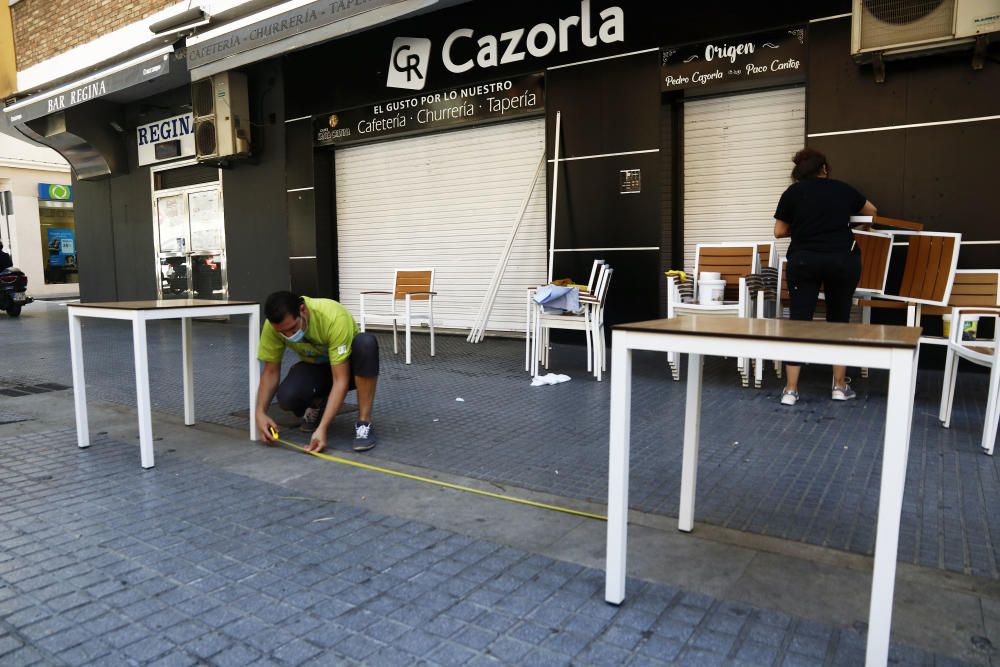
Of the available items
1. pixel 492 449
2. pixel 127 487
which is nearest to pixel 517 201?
pixel 492 449

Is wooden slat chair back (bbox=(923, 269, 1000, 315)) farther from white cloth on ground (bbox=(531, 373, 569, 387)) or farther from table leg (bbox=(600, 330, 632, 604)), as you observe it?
table leg (bbox=(600, 330, 632, 604))

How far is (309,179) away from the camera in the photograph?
33.4 ft

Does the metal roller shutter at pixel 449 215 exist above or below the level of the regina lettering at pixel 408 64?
below

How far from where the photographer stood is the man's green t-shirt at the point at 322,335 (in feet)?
12.2

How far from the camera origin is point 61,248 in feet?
80.3

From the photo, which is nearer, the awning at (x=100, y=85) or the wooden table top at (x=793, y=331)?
the wooden table top at (x=793, y=331)

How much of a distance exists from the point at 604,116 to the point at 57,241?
2404cm

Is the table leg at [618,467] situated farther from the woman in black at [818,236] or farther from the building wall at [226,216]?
the building wall at [226,216]

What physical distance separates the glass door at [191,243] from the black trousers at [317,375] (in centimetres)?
831

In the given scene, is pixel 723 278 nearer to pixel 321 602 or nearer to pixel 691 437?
pixel 691 437

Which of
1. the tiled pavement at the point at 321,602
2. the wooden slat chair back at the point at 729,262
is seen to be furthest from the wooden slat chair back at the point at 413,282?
the tiled pavement at the point at 321,602

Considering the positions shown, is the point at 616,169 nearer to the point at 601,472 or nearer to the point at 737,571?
the point at 601,472

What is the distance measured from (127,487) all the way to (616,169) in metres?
5.71

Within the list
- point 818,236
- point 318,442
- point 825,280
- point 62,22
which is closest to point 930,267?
point 825,280
